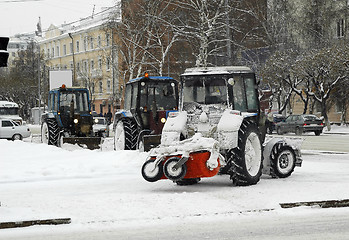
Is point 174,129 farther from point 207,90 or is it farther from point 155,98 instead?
point 155,98

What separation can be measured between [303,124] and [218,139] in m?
29.3

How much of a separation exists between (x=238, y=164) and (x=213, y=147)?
33.1 inches

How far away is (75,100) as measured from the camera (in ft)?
90.2

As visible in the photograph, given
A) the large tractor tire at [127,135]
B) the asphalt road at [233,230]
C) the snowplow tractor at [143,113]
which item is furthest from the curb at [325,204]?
the large tractor tire at [127,135]

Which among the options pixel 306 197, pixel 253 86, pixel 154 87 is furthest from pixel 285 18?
pixel 306 197

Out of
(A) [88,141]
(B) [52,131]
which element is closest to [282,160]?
(A) [88,141]

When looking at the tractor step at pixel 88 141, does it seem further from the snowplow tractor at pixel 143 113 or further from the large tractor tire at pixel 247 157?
the large tractor tire at pixel 247 157

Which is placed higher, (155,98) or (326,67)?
(326,67)

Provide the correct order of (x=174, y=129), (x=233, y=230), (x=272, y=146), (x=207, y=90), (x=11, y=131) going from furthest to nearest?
(x=11, y=131), (x=272, y=146), (x=207, y=90), (x=174, y=129), (x=233, y=230)

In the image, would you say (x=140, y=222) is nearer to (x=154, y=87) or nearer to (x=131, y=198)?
(x=131, y=198)

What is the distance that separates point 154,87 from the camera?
2209 centimetres

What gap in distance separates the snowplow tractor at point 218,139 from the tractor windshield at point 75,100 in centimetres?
1403

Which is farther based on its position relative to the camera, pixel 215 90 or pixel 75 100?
pixel 75 100

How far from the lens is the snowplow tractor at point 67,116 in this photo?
88.1ft
